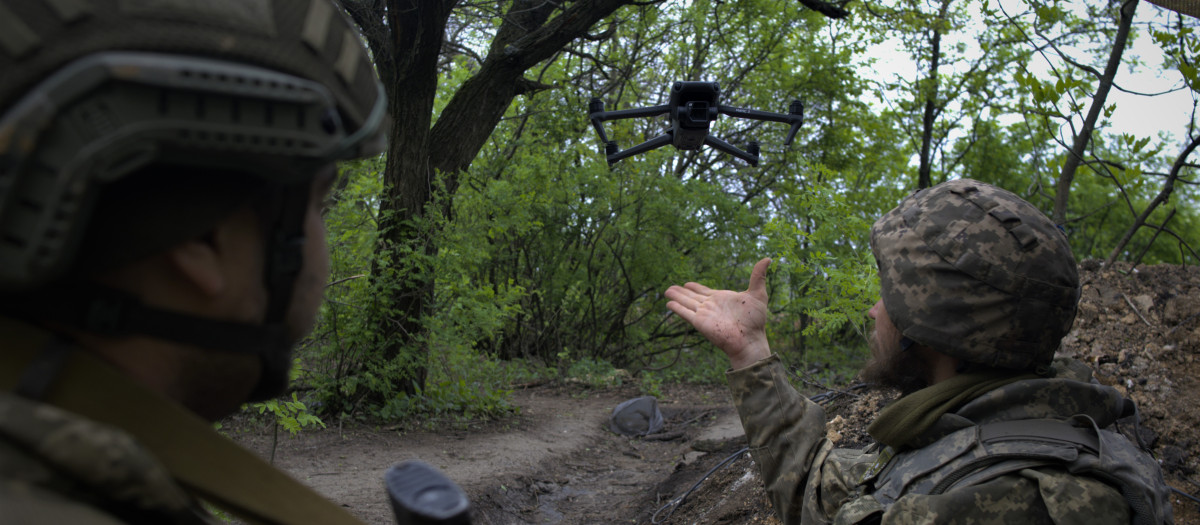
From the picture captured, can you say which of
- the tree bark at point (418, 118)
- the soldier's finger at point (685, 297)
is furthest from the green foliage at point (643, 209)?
the soldier's finger at point (685, 297)

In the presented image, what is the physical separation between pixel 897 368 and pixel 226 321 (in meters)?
1.93

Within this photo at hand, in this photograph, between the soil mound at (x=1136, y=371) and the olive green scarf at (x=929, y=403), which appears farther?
the soil mound at (x=1136, y=371)

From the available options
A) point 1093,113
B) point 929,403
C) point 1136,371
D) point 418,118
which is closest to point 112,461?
point 929,403

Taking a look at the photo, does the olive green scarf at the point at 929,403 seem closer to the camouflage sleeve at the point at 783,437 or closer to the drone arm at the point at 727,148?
the camouflage sleeve at the point at 783,437

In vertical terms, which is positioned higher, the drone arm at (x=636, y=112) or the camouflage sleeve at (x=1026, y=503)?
the drone arm at (x=636, y=112)

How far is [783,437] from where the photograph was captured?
256 cm

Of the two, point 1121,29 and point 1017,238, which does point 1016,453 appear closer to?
point 1017,238

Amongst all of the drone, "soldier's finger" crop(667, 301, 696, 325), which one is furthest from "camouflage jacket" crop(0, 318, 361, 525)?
the drone

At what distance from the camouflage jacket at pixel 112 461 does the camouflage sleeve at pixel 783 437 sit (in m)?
1.72

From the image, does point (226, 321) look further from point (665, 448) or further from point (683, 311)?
point (665, 448)

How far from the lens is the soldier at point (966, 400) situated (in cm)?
185

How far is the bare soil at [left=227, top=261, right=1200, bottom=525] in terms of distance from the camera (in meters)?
3.73

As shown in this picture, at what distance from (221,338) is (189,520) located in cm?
24

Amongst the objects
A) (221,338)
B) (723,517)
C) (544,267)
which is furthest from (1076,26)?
(221,338)
